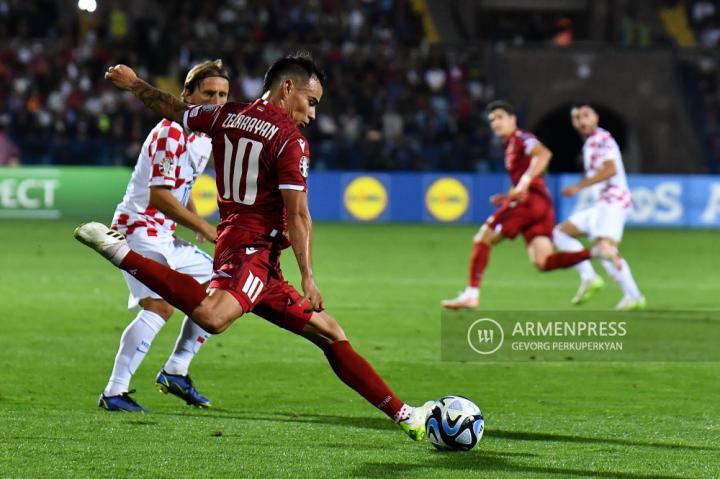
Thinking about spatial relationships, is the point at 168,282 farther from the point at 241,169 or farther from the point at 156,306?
the point at 156,306

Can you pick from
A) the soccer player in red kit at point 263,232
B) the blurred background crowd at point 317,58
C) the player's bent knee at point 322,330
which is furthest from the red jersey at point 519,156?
the blurred background crowd at point 317,58

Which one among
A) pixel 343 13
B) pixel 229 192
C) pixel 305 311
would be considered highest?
pixel 343 13

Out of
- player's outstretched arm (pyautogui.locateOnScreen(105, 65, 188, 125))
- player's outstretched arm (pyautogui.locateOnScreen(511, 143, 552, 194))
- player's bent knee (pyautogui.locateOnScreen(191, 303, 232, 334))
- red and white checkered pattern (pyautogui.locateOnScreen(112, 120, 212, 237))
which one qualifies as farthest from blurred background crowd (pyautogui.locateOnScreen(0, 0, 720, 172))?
player's bent knee (pyautogui.locateOnScreen(191, 303, 232, 334))

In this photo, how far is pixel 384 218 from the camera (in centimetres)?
2703

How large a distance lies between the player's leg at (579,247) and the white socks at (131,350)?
6.93 metres

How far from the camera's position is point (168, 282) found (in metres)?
6.52

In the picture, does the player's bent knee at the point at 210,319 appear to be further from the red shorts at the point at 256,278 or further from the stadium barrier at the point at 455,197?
the stadium barrier at the point at 455,197

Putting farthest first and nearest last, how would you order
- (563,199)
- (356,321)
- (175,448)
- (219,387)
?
1. (563,199)
2. (356,321)
3. (219,387)
4. (175,448)

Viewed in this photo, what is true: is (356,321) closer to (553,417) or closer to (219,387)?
(219,387)

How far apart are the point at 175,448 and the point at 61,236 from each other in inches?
649

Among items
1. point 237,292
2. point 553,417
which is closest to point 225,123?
point 237,292

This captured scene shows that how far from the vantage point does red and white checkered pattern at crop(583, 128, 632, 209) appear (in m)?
13.8

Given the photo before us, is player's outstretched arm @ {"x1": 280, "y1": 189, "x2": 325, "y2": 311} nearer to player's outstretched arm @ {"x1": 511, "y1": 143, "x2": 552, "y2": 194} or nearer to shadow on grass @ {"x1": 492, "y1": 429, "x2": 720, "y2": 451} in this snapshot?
shadow on grass @ {"x1": 492, "y1": 429, "x2": 720, "y2": 451}

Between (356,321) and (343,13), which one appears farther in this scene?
(343,13)
